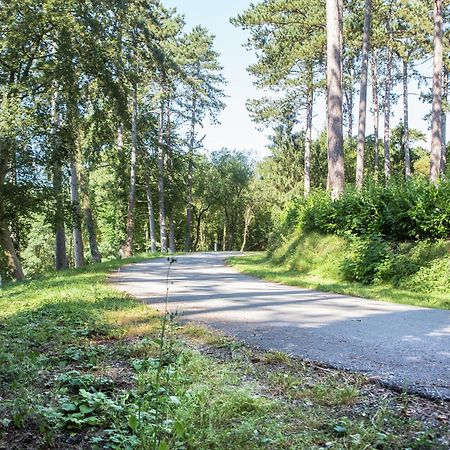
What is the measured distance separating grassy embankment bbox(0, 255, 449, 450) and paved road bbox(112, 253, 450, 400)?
0.39 metres

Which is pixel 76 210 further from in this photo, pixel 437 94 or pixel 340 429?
pixel 340 429

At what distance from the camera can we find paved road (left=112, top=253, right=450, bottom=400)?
377 cm

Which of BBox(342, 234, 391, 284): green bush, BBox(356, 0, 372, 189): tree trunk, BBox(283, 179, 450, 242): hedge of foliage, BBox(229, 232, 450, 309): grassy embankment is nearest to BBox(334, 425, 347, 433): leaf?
BBox(229, 232, 450, 309): grassy embankment

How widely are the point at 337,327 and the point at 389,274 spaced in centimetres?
524

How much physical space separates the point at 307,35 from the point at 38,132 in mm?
14801

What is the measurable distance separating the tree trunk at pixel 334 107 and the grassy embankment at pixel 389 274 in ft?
7.75

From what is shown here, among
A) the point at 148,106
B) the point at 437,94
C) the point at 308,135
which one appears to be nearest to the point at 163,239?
the point at 148,106

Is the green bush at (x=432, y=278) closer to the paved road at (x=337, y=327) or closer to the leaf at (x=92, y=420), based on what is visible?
the paved road at (x=337, y=327)

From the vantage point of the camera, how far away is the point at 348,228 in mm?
12648

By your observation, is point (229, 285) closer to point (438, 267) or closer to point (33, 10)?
point (438, 267)

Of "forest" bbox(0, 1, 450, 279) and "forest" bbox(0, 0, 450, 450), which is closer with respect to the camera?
"forest" bbox(0, 0, 450, 450)

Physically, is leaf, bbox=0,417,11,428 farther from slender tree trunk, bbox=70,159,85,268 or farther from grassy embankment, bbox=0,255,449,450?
slender tree trunk, bbox=70,159,85,268

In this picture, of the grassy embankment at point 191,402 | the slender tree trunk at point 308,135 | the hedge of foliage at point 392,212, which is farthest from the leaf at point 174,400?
the slender tree trunk at point 308,135

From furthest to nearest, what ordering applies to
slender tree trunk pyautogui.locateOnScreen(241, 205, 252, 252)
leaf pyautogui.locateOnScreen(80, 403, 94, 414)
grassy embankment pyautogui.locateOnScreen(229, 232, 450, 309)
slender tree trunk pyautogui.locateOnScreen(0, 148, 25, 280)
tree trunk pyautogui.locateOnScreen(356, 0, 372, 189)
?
slender tree trunk pyautogui.locateOnScreen(241, 205, 252, 252) → tree trunk pyautogui.locateOnScreen(356, 0, 372, 189) → slender tree trunk pyautogui.locateOnScreen(0, 148, 25, 280) → grassy embankment pyautogui.locateOnScreen(229, 232, 450, 309) → leaf pyautogui.locateOnScreen(80, 403, 94, 414)
